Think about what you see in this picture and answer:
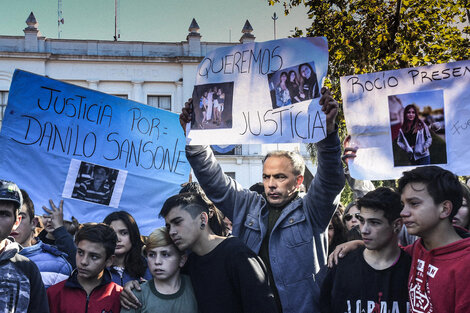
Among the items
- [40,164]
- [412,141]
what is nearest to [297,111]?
[412,141]

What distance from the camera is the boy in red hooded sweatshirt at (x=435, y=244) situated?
269 cm

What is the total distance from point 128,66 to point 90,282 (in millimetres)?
25814

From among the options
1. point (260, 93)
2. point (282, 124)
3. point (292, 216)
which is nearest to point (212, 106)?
point (260, 93)

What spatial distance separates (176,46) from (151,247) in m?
26.4

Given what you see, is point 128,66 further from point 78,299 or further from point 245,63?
point 78,299

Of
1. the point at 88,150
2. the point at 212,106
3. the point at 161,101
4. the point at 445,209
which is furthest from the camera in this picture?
the point at 161,101

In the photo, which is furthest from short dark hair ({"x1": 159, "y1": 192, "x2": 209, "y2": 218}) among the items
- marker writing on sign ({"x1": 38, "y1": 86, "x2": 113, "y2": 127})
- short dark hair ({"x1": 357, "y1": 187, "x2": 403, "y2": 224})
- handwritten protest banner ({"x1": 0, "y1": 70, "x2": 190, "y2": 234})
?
marker writing on sign ({"x1": 38, "y1": 86, "x2": 113, "y2": 127})

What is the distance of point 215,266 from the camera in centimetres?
312

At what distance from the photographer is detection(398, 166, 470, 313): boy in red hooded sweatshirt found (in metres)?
2.69

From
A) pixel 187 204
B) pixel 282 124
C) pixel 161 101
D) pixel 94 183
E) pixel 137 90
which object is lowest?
pixel 187 204

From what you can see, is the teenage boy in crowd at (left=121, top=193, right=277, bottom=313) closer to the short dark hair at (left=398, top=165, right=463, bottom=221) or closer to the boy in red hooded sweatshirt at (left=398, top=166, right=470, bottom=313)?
the boy in red hooded sweatshirt at (left=398, top=166, right=470, bottom=313)

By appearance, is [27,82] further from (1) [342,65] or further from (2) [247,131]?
(1) [342,65]

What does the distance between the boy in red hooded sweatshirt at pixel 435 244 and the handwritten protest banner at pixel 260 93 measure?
73 centimetres

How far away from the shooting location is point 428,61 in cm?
886
